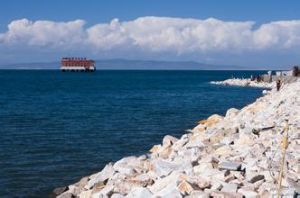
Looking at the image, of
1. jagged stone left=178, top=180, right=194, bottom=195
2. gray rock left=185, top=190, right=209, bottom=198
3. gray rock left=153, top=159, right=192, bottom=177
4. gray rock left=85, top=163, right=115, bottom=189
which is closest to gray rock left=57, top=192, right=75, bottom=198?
gray rock left=85, top=163, right=115, bottom=189

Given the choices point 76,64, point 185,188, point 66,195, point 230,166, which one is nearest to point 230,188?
point 185,188

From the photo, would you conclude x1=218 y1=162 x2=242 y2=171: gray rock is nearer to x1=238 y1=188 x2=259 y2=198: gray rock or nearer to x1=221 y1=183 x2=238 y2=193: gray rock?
x1=221 y1=183 x2=238 y2=193: gray rock

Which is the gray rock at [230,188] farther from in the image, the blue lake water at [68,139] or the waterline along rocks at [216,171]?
the blue lake water at [68,139]

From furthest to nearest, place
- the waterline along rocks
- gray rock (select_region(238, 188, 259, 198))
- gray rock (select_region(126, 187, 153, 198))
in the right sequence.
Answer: gray rock (select_region(126, 187, 153, 198)) → the waterline along rocks → gray rock (select_region(238, 188, 259, 198))

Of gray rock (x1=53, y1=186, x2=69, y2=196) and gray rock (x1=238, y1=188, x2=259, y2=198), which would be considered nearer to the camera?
gray rock (x1=238, y1=188, x2=259, y2=198)

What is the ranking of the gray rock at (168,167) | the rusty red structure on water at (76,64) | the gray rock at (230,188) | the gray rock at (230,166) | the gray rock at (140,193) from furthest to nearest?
1. the rusty red structure on water at (76,64)
2. the gray rock at (168,167)
3. the gray rock at (230,166)
4. the gray rock at (140,193)
5. the gray rock at (230,188)

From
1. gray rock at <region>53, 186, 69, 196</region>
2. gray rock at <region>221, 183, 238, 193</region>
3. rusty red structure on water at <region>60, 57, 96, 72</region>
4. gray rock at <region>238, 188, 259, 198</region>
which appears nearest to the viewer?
gray rock at <region>238, 188, 259, 198</region>

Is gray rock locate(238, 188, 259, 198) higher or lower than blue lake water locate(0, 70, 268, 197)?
higher

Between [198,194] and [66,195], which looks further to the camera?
[66,195]

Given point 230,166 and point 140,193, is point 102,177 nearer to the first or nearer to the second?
point 140,193

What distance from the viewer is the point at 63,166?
57.5 feet

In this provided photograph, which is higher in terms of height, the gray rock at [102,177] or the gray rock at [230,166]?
the gray rock at [230,166]

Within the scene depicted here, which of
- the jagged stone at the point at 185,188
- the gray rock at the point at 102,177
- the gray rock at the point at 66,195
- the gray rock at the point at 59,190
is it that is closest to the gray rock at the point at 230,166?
the jagged stone at the point at 185,188

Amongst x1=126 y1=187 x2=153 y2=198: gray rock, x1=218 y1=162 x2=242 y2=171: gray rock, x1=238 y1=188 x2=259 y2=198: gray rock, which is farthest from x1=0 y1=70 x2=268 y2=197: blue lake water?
x1=238 y1=188 x2=259 y2=198: gray rock
